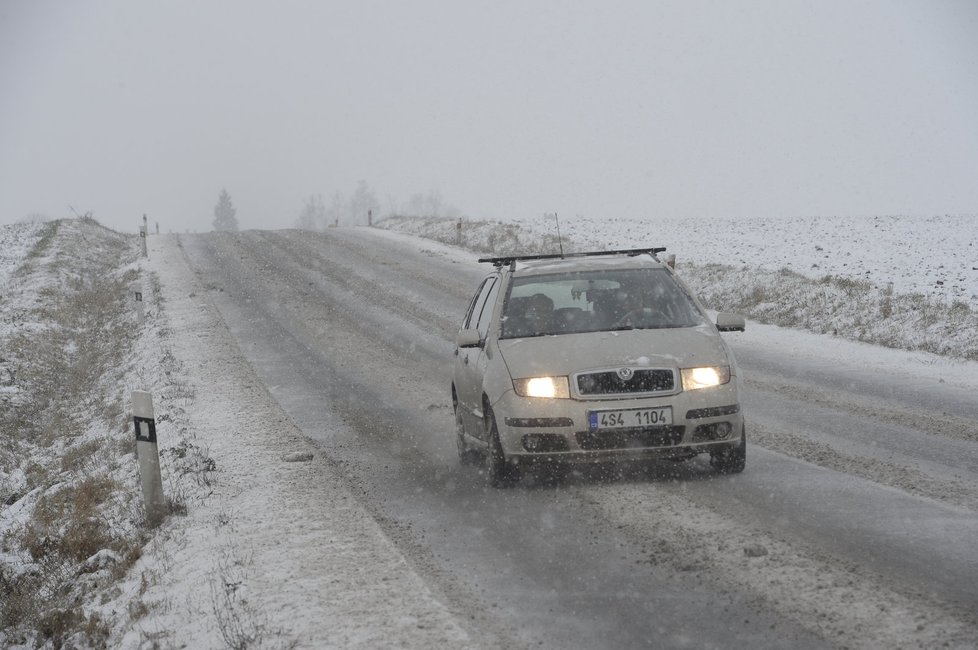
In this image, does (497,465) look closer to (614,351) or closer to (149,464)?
(614,351)

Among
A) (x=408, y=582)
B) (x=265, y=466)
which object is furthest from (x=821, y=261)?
(x=408, y=582)

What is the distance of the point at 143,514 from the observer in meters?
7.17

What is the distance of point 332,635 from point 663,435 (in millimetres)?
3024

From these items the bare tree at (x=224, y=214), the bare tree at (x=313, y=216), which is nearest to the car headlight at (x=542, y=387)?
the bare tree at (x=224, y=214)

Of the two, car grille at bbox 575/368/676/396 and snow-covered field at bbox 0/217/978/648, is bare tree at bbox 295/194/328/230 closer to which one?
snow-covered field at bbox 0/217/978/648

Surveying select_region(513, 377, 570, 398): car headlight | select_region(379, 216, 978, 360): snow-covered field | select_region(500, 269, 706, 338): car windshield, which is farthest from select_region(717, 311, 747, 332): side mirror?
select_region(379, 216, 978, 360): snow-covered field

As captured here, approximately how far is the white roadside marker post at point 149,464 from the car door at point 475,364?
2454 mm

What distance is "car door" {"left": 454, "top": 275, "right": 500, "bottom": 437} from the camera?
7723 millimetres

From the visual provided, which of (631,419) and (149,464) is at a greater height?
(631,419)

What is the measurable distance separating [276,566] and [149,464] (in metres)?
1.91

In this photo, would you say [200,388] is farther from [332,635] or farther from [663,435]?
[332,635]

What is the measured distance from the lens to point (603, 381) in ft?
22.2

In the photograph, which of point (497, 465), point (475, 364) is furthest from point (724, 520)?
point (475, 364)

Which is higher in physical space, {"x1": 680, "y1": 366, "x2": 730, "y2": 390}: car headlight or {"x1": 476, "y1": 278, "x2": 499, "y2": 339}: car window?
{"x1": 476, "y1": 278, "x2": 499, "y2": 339}: car window
